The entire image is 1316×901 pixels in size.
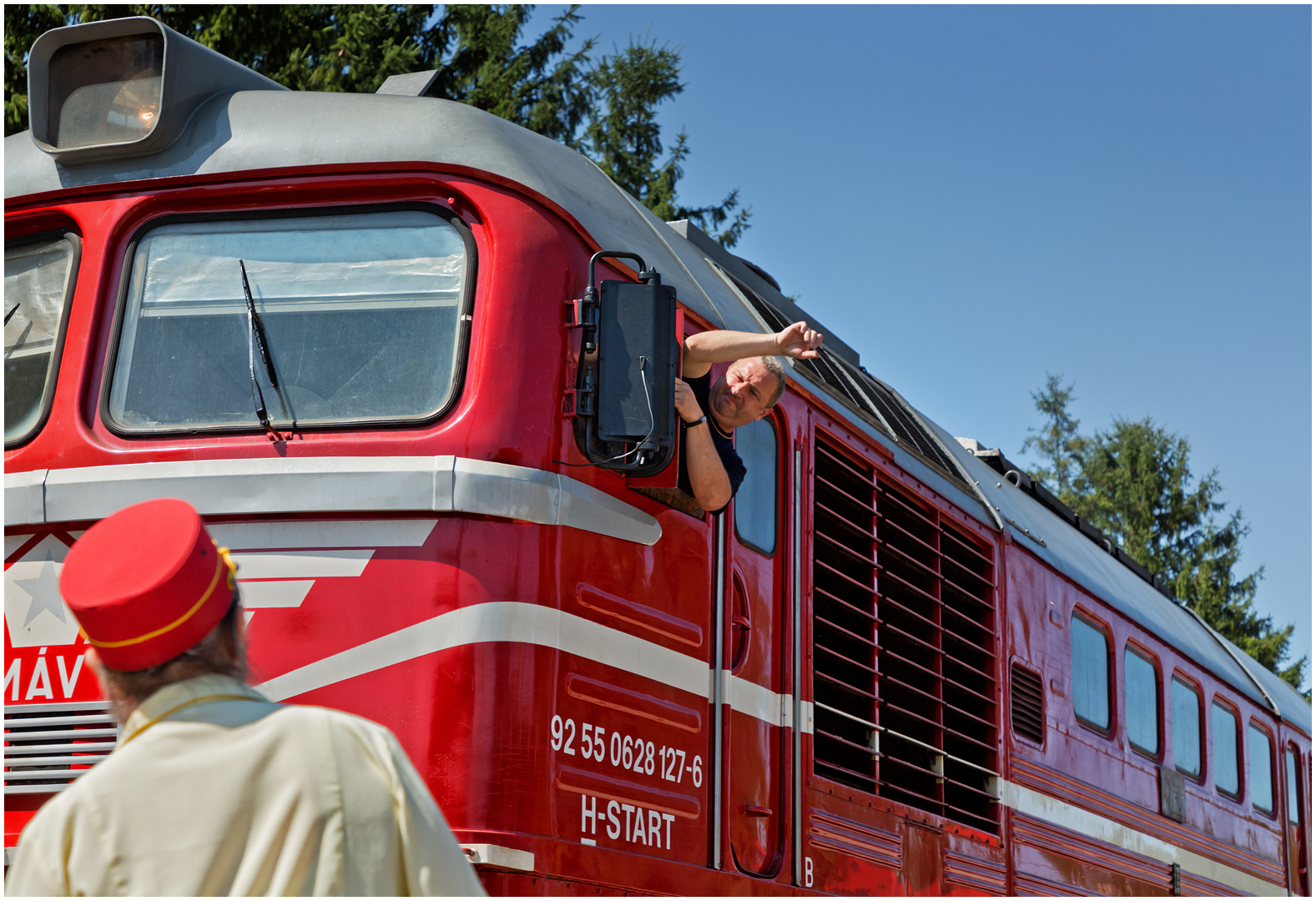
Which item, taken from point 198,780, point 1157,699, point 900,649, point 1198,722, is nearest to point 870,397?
point 900,649

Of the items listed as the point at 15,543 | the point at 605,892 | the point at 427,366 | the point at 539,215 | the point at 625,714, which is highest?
the point at 539,215

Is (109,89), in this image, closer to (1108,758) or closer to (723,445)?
(723,445)

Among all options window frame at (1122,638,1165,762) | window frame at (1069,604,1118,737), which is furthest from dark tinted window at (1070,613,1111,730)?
window frame at (1122,638,1165,762)

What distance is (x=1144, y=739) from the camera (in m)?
8.17

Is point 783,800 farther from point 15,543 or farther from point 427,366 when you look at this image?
point 15,543

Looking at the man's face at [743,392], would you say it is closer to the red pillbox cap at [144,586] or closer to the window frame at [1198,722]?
the red pillbox cap at [144,586]

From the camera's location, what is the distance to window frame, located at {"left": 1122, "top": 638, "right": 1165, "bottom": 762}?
7.96 metres

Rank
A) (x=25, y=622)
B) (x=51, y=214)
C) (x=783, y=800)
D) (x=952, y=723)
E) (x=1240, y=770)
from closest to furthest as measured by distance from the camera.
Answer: (x=25, y=622), (x=51, y=214), (x=783, y=800), (x=952, y=723), (x=1240, y=770)

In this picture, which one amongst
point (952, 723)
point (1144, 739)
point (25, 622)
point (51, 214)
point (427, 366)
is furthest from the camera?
point (1144, 739)

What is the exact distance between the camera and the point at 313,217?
4.18 metres

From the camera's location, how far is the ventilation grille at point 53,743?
359cm

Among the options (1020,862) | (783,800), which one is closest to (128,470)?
(783,800)

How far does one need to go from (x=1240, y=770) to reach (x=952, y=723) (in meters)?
4.89

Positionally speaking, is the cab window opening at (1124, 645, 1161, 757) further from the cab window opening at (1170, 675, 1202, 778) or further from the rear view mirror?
the rear view mirror
